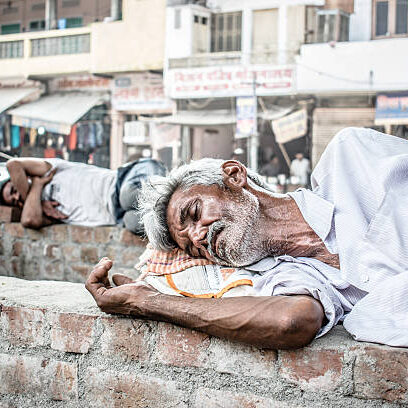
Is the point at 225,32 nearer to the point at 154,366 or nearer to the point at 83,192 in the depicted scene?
the point at 83,192

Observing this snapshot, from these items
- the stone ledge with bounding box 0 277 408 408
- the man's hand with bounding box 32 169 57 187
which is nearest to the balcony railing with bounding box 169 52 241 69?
the man's hand with bounding box 32 169 57 187

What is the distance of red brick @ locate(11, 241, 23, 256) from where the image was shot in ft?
18.7

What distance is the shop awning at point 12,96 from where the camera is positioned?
20.8 meters

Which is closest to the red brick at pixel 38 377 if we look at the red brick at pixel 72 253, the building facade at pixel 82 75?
the red brick at pixel 72 253

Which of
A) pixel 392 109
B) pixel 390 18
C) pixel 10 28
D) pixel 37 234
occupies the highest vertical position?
pixel 10 28

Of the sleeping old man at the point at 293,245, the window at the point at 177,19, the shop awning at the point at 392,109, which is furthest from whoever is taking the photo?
the window at the point at 177,19

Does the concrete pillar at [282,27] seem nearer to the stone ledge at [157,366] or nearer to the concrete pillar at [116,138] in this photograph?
the concrete pillar at [116,138]

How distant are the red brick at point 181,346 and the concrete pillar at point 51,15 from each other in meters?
20.9

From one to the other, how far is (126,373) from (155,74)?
18201 mm

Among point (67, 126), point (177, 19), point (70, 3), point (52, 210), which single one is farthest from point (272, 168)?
point (52, 210)

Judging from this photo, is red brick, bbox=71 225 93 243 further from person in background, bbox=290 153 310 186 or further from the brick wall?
person in background, bbox=290 153 310 186

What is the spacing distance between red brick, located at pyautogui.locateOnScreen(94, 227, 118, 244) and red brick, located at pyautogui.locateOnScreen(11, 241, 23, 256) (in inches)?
34.1

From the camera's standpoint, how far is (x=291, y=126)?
17.1 m

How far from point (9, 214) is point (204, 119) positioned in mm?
12636
